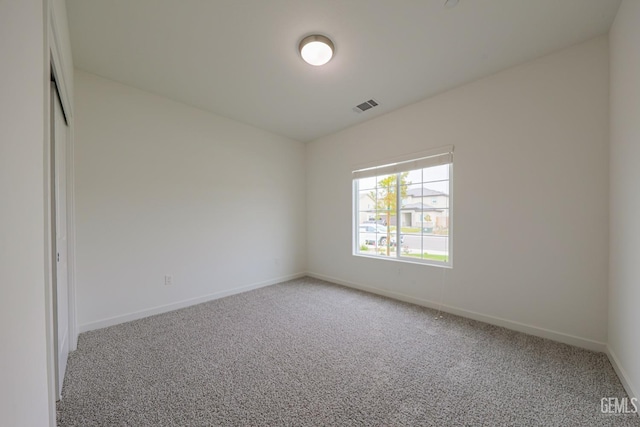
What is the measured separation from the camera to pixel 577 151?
2.23 metres

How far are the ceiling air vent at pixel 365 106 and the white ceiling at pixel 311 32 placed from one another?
0.61ft

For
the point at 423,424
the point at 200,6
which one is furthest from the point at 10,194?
the point at 423,424

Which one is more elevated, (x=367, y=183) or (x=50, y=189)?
(x=367, y=183)

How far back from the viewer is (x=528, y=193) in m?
2.47

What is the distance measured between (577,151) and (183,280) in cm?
459

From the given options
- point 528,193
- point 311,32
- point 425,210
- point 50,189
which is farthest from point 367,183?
point 50,189

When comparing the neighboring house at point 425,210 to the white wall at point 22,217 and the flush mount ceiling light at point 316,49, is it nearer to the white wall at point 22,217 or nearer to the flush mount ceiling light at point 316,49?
the flush mount ceiling light at point 316,49

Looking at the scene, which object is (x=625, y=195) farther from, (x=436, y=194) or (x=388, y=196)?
(x=388, y=196)

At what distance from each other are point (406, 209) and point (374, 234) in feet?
2.29

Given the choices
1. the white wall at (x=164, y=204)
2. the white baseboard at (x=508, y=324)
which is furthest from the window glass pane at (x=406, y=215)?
the white wall at (x=164, y=204)

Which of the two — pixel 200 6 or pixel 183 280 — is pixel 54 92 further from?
pixel 183 280

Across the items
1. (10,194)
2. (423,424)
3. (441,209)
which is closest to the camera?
(10,194)

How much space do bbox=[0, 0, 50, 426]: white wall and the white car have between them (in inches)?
140

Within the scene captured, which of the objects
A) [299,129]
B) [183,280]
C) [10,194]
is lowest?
[183,280]
